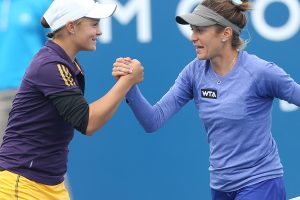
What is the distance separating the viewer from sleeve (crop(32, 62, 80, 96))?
11.6 ft

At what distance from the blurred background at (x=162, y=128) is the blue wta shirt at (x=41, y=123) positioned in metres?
1.44

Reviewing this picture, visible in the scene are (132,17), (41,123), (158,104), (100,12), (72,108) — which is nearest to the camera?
(72,108)

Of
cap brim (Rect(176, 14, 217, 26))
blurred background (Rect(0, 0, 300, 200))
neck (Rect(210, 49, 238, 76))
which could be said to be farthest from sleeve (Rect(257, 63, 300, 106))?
blurred background (Rect(0, 0, 300, 200))

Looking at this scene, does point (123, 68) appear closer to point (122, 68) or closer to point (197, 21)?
point (122, 68)

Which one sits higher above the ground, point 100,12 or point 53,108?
point 100,12

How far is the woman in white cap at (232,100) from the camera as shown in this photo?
384 cm

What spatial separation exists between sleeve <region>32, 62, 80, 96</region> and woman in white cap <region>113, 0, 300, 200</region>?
11.0 inches

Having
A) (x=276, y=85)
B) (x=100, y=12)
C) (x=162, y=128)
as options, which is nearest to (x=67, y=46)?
(x=100, y=12)

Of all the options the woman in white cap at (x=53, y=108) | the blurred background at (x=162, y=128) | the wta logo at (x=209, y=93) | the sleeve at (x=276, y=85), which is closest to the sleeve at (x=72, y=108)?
the woman in white cap at (x=53, y=108)

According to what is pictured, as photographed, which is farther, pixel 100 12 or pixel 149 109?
pixel 149 109

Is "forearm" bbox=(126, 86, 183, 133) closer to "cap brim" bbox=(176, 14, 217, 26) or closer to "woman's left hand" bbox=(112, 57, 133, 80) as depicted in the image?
"woman's left hand" bbox=(112, 57, 133, 80)

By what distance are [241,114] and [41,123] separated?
86 centimetres

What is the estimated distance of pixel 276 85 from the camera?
382 cm

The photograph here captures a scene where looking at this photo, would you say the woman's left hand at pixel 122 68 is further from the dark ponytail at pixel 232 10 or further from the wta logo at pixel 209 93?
the dark ponytail at pixel 232 10
